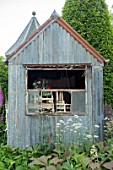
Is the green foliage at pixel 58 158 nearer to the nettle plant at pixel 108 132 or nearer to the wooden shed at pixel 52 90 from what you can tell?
the nettle plant at pixel 108 132

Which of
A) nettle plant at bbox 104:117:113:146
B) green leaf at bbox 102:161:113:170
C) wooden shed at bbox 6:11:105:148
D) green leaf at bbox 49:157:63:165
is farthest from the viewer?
wooden shed at bbox 6:11:105:148

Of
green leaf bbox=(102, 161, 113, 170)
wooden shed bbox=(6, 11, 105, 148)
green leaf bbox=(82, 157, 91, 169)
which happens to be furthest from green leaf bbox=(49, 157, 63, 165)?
wooden shed bbox=(6, 11, 105, 148)

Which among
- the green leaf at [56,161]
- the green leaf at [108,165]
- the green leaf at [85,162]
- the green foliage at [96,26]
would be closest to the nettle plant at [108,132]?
the green leaf at [108,165]

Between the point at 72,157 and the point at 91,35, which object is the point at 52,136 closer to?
the point at 72,157

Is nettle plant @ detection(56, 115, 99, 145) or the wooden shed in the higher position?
the wooden shed

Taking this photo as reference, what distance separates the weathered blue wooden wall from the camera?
25.5ft

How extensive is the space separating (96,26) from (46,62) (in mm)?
4432

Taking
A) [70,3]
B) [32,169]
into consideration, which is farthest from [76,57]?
[70,3]

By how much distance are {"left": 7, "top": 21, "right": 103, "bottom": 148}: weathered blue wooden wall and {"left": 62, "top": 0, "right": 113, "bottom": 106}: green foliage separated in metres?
3.38

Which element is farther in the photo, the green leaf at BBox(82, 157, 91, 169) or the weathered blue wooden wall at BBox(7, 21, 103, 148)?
the weathered blue wooden wall at BBox(7, 21, 103, 148)

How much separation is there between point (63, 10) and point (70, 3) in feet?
1.79

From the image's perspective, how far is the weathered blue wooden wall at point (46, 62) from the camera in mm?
7766

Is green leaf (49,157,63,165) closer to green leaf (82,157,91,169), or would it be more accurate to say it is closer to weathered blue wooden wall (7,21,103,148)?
green leaf (82,157,91,169)

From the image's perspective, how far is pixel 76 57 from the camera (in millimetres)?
7770
